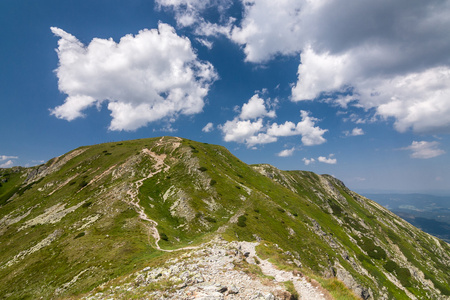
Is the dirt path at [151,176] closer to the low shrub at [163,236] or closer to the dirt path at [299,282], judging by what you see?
the low shrub at [163,236]

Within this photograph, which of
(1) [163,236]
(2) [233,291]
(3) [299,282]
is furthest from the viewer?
(1) [163,236]

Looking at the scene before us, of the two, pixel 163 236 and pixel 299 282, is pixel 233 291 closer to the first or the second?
pixel 299 282

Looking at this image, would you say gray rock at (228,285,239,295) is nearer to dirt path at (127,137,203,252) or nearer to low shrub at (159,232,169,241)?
dirt path at (127,137,203,252)

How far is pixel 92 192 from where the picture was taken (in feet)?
266

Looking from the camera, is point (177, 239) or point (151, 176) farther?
point (151, 176)

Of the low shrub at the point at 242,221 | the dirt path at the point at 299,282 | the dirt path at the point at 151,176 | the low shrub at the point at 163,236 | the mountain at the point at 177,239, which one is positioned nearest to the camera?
the dirt path at the point at 299,282

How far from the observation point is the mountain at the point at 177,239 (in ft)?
69.2

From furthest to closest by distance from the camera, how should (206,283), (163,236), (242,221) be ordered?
1. (242,221)
2. (163,236)
3. (206,283)

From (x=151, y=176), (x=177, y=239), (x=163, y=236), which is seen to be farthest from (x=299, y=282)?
(x=151, y=176)

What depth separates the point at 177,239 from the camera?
2026 inches

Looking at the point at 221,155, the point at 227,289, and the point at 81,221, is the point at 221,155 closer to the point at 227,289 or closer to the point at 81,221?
the point at 81,221

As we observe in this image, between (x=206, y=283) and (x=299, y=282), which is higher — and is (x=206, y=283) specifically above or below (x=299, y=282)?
above

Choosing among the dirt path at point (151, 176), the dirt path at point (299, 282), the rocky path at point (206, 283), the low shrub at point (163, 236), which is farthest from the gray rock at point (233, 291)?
the low shrub at point (163, 236)

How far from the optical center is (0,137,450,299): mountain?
830 inches
